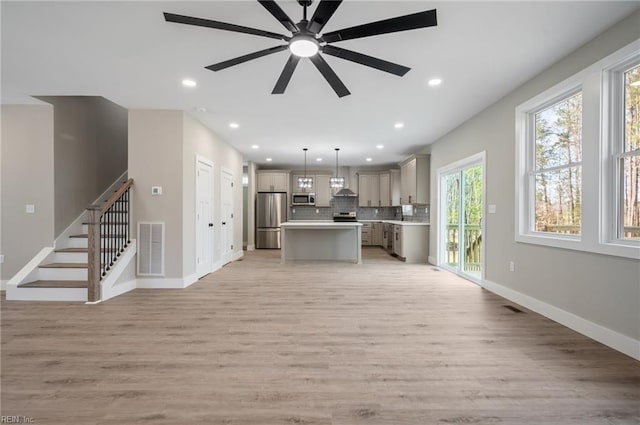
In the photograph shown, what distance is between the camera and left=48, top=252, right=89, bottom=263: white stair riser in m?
4.30

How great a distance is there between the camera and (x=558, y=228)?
3.18 m

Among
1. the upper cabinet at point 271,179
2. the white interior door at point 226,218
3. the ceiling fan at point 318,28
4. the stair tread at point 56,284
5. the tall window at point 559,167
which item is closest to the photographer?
the ceiling fan at point 318,28

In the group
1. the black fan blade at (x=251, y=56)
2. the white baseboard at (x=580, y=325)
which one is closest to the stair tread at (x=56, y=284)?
the black fan blade at (x=251, y=56)

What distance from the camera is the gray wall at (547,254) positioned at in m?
2.34

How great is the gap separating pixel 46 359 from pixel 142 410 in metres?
1.24

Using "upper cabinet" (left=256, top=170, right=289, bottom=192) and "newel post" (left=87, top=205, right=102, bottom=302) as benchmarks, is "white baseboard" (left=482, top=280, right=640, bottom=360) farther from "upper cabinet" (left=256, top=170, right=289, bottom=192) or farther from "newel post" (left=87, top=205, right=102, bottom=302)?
"upper cabinet" (left=256, top=170, right=289, bottom=192)

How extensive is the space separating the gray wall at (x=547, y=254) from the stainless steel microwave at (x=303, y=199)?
5.03 meters

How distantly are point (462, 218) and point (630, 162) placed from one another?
3011 mm

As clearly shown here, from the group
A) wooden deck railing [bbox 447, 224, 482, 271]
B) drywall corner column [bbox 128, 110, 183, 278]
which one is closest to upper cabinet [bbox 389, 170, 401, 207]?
wooden deck railing [bbox 447, 224, 482, 271]

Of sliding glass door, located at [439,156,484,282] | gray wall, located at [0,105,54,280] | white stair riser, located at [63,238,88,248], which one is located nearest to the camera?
gray wall, located at [0,105,54,280]

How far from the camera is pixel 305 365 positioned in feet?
6.99

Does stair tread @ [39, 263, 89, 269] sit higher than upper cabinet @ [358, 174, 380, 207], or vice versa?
upper cabinet @ [358, 174, 380, 207]

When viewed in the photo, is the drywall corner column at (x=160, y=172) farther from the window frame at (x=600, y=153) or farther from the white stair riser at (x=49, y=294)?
the window frame at (x=600, y=153)

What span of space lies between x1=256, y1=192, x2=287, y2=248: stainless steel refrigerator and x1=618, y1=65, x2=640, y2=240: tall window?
7507 mm
